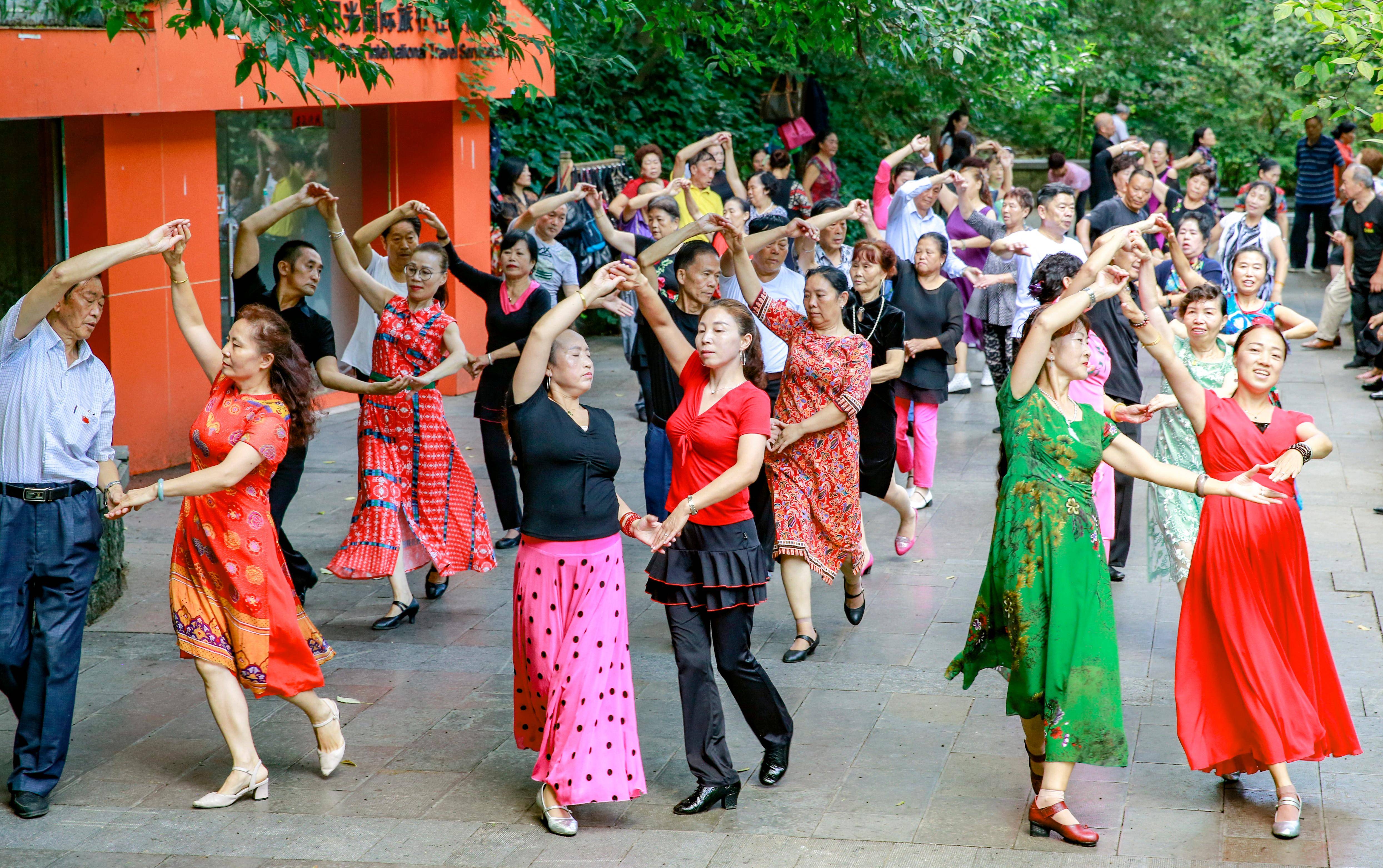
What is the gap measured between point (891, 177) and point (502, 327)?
264 inches

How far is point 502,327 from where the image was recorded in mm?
8117

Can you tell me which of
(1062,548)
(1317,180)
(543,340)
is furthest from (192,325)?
(1317,180)

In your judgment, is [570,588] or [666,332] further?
[666,332]

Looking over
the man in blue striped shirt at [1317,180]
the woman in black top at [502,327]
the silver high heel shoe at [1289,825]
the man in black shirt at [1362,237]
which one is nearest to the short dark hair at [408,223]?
the woman in black top at [502,327]

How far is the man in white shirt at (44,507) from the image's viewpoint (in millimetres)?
5277

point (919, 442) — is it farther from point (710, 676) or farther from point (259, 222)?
point (710, 676)

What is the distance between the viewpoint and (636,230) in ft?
44.1

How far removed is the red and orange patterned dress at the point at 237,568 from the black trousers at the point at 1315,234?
1757 centimetres

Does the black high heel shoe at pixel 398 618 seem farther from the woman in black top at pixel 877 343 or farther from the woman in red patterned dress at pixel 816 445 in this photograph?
the woman in black top at pixel 877 343

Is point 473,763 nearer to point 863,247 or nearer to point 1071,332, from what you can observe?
point 1071,332

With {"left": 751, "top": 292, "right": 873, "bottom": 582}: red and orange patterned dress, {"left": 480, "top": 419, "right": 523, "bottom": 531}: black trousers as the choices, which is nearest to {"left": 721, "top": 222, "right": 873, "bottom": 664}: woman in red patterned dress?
{"left": 751, "top": 292, "right": 873, "bottom": 582}: red and orange patterned dress

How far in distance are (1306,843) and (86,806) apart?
4.28m

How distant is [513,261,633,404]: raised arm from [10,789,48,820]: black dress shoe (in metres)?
2.23

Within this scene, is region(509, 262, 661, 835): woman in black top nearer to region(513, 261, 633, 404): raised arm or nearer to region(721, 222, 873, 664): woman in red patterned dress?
region(513, 261, 633, 404): raised arm
